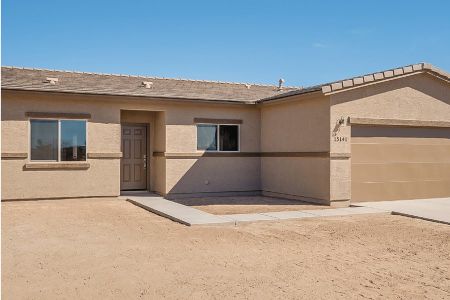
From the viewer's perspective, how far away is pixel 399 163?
1489cm

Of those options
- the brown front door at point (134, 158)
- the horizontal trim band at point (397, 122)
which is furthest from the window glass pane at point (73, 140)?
the horizontal trim band at point (397, 122)

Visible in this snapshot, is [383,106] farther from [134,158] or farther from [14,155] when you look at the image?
[14,155]

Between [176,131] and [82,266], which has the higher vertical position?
[176,131]

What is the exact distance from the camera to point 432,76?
15320mm

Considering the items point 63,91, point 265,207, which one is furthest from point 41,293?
point 63,91

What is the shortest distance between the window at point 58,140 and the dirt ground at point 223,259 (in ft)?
12.1

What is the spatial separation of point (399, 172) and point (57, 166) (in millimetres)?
11019

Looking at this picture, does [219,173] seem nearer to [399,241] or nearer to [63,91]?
[63,91]

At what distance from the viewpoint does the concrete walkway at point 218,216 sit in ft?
34.0

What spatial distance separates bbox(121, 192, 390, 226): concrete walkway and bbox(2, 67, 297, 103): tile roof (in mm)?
4054

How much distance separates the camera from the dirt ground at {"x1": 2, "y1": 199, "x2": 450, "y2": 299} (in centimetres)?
541

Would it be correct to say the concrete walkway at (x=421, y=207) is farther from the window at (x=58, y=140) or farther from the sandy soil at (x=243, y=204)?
the window at (x=58, y=140)

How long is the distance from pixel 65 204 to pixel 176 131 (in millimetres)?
4464

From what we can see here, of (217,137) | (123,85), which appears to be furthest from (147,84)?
(217,137)
